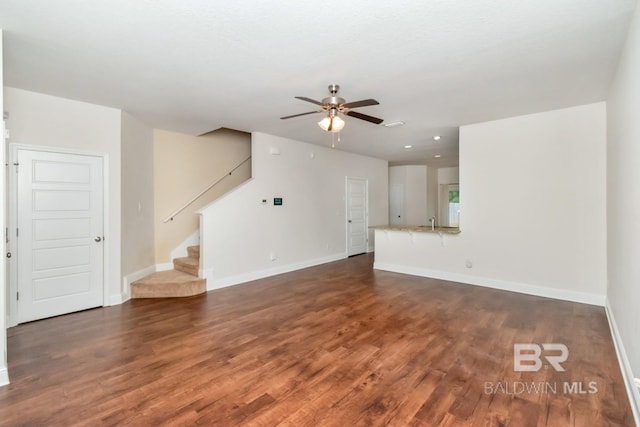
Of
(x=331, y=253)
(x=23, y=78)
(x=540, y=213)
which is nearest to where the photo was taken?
(x=23, y=78)

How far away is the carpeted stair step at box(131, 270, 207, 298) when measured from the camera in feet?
15.0

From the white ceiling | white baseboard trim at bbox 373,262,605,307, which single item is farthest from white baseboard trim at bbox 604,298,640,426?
the white ceiling

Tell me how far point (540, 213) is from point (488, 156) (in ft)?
3.73

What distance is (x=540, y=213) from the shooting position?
4.38 metres

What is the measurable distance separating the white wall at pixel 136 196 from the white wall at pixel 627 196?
5494 millimetres

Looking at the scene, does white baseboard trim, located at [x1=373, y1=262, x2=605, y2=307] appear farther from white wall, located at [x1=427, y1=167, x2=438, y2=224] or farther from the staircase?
white wall, located at [x1=427, y1=167, x2=438, y2=224]

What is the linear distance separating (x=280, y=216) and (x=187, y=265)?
6.25ft

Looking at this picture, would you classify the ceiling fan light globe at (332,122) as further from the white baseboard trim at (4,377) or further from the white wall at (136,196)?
the white baseboard trim at (4,377)

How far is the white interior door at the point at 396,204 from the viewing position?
9781 mm

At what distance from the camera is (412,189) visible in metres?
9.80

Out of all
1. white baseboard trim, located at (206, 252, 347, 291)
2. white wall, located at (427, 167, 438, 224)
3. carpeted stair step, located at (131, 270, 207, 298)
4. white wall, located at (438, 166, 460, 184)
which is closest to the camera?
carpeted stair step, located at (131, 270, 207, 298)

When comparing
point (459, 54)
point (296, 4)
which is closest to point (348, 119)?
point (459, 54)

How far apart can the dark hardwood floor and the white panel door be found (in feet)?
1.02

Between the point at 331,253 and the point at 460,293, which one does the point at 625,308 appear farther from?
the point at 331,253
